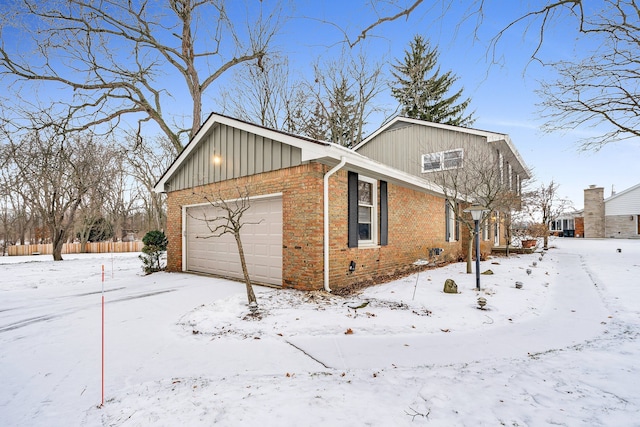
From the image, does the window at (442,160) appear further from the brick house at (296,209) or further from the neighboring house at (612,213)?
the neighboring house at (612,213)

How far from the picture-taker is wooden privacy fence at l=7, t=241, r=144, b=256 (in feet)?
62.3

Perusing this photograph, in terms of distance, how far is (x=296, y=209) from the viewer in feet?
20.4

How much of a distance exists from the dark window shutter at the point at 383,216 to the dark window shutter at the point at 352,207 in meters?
1.19

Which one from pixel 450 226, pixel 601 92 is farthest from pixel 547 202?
pixel 601 92

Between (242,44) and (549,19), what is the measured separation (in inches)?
524

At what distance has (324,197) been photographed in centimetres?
604

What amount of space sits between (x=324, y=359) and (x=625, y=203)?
110 ft

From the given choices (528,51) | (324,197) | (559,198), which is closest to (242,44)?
(324,197)

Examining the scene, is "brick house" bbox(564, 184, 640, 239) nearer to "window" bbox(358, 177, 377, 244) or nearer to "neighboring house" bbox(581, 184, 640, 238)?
"neighboring house" bbox(581, 184, 640, 238)

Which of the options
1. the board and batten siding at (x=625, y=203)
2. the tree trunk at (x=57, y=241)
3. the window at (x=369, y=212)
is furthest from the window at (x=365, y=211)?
the board and batten siding at (x=625, y=203)

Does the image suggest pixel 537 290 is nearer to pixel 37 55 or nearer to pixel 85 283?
pixel 85 283

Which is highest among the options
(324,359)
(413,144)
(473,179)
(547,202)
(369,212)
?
(413,144)

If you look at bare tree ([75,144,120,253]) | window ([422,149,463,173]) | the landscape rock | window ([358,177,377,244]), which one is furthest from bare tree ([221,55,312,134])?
the landscape rock

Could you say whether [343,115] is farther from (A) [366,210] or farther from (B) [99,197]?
(B) [99,197]
